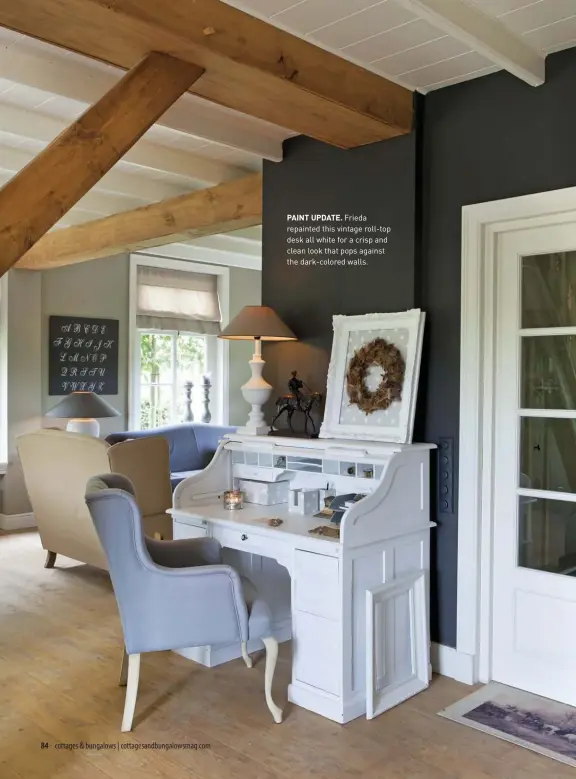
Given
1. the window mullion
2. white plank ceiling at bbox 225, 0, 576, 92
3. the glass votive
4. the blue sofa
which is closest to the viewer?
white plank ceiling at bbox 225, 0, 576, 92

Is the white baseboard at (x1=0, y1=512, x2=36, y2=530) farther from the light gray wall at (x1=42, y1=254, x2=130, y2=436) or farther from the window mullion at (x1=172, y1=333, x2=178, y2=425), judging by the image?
the window mullion at (x1=172, y1=333, x2=178, y2=425)

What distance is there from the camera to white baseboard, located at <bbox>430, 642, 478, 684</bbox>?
321 centimetres

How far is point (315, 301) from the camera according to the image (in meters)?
3.73

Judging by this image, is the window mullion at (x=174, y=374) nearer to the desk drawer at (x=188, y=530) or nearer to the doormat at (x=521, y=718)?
the desk drawer at (x=188, y=530)

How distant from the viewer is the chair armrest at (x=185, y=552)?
125 inches

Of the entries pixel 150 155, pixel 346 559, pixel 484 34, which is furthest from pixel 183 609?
pixel 150 155

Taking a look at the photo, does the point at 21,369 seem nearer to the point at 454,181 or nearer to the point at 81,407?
the point at 81,407

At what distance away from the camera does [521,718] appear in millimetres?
2865

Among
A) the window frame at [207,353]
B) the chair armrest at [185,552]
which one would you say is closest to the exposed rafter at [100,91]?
the chair armrest at [185,552]

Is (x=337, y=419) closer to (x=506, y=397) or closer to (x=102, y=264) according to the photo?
(x=506, y=397)

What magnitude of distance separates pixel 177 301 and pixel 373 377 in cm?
418

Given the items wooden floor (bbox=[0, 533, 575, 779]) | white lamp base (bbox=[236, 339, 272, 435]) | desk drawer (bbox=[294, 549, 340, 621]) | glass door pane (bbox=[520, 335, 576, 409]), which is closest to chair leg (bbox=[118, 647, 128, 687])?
wooden floor (bbox=[0, 533, 575, 779])

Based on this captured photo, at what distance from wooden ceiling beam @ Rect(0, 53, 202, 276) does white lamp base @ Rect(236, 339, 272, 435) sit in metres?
1.40

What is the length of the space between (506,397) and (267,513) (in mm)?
1225
